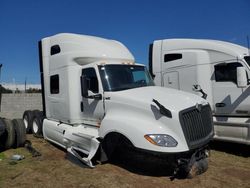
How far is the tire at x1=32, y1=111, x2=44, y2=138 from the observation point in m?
10.4

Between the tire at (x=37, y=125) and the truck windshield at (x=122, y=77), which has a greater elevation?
the truck windshield at (x=122, y=77)

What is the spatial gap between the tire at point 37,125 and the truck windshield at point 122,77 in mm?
4566

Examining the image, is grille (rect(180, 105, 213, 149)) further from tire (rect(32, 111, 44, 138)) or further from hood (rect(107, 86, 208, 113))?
tire (rect(32, 111, 44, 138))

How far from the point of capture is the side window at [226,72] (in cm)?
815

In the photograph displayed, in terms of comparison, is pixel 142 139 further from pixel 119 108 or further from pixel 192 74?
pixel 192 74

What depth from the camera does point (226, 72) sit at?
27.2 feet

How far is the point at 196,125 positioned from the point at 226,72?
3.22 m

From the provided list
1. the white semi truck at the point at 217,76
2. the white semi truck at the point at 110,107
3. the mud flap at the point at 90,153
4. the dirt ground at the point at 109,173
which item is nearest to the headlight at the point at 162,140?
the white semi truck at the point at 110,107

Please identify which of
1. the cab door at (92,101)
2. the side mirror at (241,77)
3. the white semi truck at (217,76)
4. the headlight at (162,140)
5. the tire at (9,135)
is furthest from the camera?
the tire at (9,135)

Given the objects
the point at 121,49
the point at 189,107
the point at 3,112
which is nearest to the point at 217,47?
the point at 121,49

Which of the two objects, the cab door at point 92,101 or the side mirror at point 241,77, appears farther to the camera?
the side mirror at point 241,77

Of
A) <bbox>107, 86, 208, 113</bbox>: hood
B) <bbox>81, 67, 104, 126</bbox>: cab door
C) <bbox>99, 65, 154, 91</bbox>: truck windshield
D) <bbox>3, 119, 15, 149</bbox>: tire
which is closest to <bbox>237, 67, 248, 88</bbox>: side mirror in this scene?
<bbox>107, 86, 208, 113</bbox>: hood

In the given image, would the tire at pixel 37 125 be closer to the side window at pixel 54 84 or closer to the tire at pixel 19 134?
the tire at pixel 19 134

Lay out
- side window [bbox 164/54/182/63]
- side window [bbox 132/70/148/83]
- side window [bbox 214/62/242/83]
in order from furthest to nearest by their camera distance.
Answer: side window [bbox 164/54/182/63] < side window [bbox 214/62/242/83] < side window [bbox 132/70/148/83]
